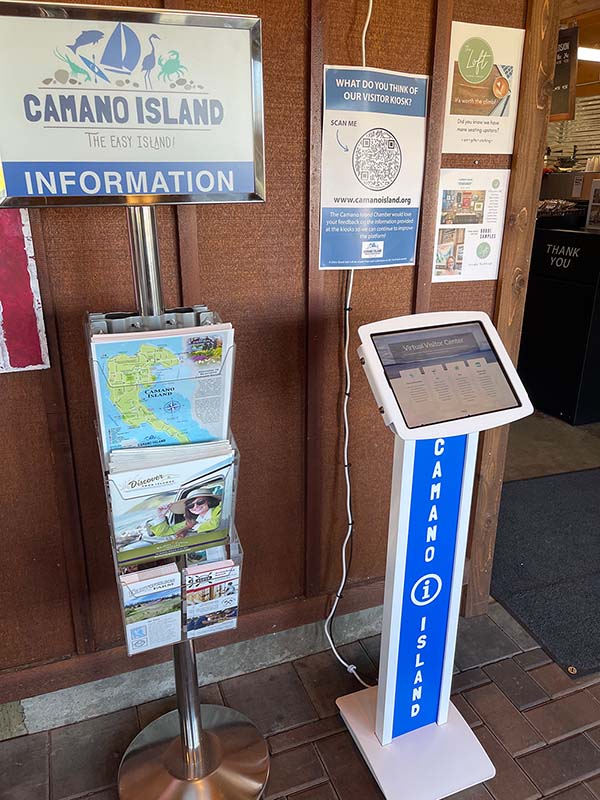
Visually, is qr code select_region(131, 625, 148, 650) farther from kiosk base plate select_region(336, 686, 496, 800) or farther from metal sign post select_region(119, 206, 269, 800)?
kiosk base plate select_region(336, 686, 496, 800)

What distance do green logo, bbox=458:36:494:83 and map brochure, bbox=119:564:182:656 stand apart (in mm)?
1481

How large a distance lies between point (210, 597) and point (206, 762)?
609mm

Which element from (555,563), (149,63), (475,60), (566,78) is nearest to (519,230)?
(475,60)

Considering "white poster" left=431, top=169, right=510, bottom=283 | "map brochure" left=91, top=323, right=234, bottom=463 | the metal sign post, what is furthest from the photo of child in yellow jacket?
"white poster" left=431, top=169, right=510, bottom=283

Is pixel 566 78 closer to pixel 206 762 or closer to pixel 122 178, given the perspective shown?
pixel 122 178

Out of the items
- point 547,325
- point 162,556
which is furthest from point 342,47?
point 547,325

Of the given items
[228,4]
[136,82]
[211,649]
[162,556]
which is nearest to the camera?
[136,82]

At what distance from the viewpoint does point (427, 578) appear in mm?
1530

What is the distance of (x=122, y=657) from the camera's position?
71.4 inches

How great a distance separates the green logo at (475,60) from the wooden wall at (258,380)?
0.07 m

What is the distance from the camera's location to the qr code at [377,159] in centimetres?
159

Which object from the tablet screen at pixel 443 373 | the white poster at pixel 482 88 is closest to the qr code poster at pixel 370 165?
the white poster at pixel 482 88

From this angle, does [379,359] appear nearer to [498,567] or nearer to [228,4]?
[228,4]

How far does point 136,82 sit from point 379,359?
27.6 inches
